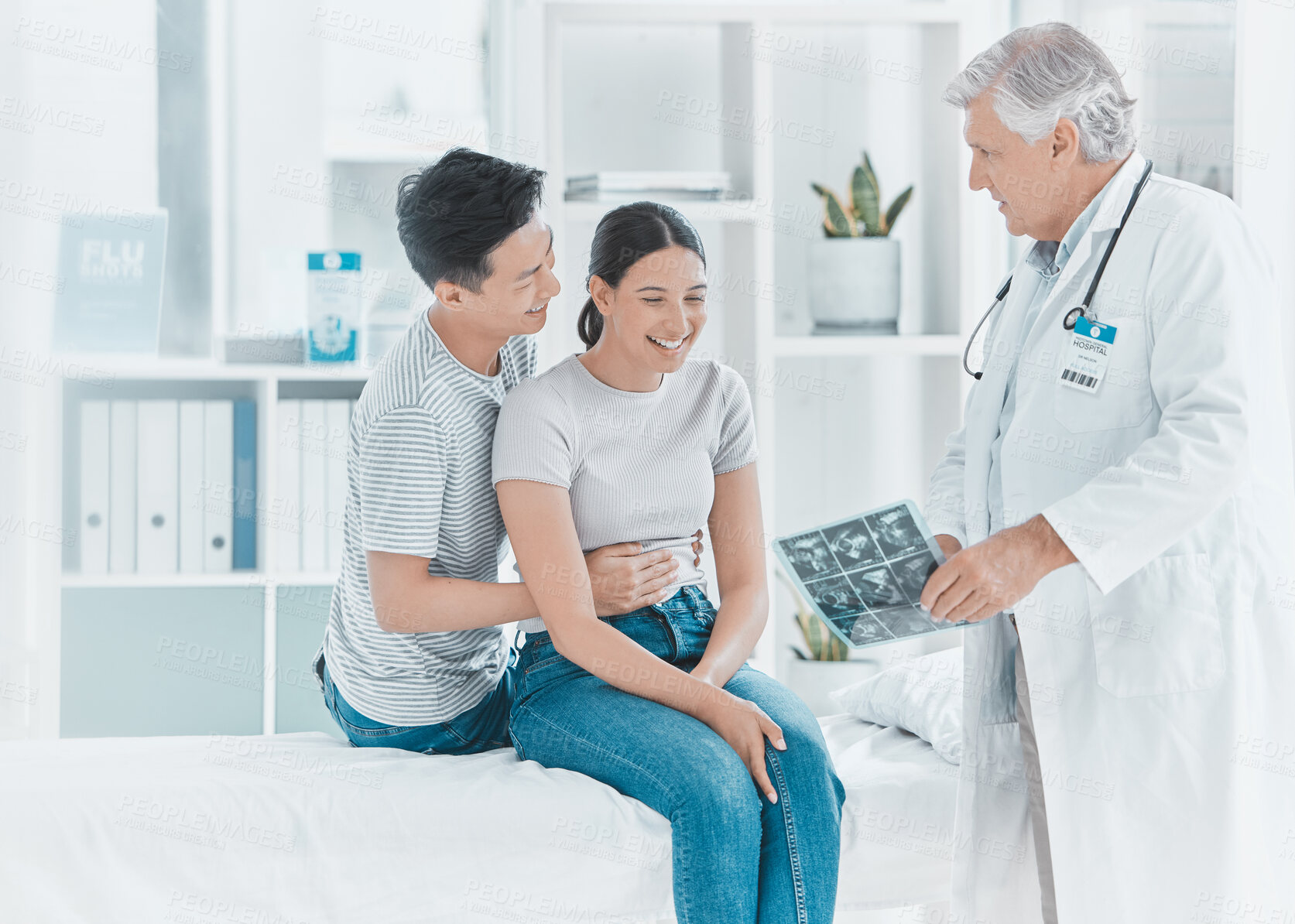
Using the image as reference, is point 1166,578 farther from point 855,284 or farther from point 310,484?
point 310,484

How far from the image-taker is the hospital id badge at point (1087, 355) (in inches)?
52.0

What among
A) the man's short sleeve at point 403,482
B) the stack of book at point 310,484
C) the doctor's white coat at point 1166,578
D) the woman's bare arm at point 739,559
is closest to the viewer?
the doctor's white coat at point 1166,578

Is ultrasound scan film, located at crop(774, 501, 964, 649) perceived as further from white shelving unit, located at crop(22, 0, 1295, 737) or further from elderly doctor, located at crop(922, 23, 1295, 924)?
white shelving unit, located at crop(22, 0, 1295, 737)

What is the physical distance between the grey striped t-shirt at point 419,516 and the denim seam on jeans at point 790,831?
46cm

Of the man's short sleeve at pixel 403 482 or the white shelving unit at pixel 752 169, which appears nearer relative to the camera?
the man's short sleeve at pixel 403 482

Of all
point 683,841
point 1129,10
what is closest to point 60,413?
point 683,841

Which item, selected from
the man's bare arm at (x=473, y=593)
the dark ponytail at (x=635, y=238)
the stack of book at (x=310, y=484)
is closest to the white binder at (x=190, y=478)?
the stack of book at (x=310, y=484)

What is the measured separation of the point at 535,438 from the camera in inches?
60.9

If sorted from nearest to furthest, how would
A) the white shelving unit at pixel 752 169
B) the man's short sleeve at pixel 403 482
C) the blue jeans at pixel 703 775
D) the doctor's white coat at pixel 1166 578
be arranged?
1. the doctor's white coat at pixel 1166 578
2. the blue jeans at pixel 703 775
3. the man's short sleeve at pixel 403 482
4. the white shelving unit at pixel 752 169

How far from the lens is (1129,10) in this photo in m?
2.30

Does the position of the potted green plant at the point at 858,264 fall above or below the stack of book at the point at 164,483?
above

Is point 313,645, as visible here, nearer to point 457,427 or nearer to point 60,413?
point 60,413

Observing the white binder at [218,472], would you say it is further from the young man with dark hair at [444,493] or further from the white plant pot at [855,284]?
the white plant pot at [855,284]

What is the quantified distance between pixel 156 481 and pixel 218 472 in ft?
0.41
